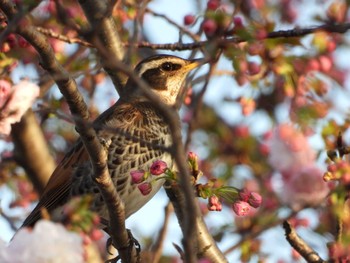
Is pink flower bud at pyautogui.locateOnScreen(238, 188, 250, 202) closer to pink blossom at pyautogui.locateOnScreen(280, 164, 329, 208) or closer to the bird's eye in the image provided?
pink blossom at pyautogui.locateOnScreen(280, 164, 329, 208)

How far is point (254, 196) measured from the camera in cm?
484

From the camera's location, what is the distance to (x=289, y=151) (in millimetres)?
4590

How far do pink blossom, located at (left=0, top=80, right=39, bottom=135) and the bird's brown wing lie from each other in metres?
1.82

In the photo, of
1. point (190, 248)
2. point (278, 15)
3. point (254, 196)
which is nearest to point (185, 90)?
point (254, 196)

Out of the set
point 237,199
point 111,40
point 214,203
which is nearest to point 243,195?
point 237,199

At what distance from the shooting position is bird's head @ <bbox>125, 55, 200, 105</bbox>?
7355 millimetres

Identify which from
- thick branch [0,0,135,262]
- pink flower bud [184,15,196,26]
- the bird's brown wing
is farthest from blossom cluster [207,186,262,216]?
pink flower bud [184,15,196,26]

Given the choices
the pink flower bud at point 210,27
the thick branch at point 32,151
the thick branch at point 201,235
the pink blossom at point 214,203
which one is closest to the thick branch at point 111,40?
the pink flower bud at point 210,27

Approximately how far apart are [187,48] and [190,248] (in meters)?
2.89

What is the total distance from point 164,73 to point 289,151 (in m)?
3.06

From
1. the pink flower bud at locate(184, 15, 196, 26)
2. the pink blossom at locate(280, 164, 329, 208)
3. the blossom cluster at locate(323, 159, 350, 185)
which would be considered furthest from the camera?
the pink flower bud at locate(184, 15, 196, 26)

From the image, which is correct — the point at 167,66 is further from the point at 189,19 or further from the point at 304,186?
the point at 304,186

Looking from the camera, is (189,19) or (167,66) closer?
(189,19)

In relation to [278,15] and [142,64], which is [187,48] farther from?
[278,15]
